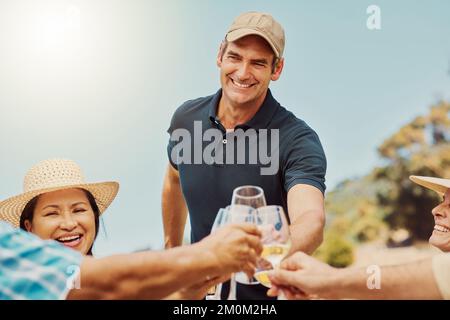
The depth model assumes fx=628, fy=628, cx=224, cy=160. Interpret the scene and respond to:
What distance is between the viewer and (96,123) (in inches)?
112

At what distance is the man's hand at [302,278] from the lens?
5.14ft

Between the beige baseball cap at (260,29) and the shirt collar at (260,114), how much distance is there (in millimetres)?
207

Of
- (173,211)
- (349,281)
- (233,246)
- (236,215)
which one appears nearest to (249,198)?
(236,215)

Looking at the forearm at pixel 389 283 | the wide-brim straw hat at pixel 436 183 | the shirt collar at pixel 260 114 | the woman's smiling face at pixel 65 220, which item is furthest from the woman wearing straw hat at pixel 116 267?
the wide-brim straw hat at pixel 436 183

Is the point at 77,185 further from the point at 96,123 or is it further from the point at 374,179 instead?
the point at 374,179

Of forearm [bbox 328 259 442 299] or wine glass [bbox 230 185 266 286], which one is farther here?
wine glass [bbox 230 185 266 286]

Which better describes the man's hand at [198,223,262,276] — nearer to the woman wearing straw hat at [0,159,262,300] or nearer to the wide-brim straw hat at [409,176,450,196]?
the woman wearing straw hat at [0,159,262,300]

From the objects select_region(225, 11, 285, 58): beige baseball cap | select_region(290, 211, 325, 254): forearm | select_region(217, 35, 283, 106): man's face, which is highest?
select_region(225, 11, 285, 58): beige baseball cap

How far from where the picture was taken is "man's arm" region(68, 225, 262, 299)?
137 cm

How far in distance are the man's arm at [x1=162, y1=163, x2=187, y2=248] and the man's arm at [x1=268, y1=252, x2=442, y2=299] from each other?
1.05 metres

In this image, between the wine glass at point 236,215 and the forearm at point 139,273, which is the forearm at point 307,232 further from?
the forearm at point 139,273

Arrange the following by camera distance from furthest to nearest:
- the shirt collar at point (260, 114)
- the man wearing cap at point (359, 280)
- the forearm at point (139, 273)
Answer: the shirt collar at point (260, 114) < the man wearing cap at point (359, 280) < the forearm at point (139, 273)

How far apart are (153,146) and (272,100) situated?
622 millimetres

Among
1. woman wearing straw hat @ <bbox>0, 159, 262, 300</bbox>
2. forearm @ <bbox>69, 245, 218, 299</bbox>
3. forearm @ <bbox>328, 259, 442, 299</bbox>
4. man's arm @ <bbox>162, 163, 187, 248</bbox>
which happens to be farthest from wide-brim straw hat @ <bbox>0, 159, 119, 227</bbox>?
forearm @ <bbox>328, 259, 442, 299</bbox>
